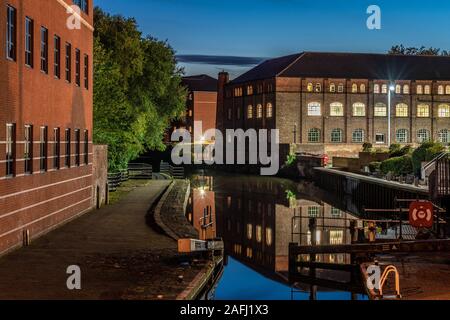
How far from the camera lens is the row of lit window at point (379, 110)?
94125mm

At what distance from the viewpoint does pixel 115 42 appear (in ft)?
164

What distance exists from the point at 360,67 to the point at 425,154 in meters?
51.2

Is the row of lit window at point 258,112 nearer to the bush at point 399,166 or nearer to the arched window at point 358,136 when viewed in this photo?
the arched window at point 358,136

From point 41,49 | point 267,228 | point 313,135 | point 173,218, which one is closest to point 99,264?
point 41,49

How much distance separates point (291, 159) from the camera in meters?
84.9

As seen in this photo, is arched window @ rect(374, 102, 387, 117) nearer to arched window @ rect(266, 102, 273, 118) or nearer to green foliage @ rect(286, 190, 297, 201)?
arched window @ rect(266, 102, 273, 118)

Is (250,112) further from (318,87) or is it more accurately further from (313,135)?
(313,135)

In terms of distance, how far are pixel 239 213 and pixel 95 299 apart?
31.4 m

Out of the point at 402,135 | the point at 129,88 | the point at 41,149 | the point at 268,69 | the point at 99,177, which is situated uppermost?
the point at 268,69

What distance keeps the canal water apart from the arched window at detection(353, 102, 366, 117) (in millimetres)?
22733

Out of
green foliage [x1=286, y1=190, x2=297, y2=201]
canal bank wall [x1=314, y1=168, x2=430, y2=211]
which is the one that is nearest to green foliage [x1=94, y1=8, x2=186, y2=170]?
green foliage [x1=286, y1=190, x2=297, y2=201]

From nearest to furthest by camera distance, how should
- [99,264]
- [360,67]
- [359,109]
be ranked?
[99,264]
[359,109]
[360,67]

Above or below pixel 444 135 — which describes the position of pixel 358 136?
below

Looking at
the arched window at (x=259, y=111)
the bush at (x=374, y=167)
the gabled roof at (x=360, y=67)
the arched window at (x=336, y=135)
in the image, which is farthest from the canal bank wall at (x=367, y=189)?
the arched window at (x=259, y=111)
